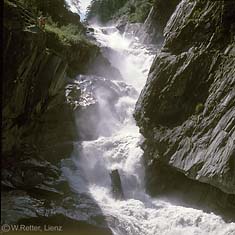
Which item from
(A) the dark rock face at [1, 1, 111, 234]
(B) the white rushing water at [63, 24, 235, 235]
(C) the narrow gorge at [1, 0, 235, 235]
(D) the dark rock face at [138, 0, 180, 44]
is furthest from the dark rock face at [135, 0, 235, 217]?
(D) the dark rock face at [138, 0, 180, 44]

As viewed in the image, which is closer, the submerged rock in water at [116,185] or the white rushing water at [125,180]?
the white rushing water at [125,180]

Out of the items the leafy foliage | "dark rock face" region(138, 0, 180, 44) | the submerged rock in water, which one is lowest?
the submerged rock in water

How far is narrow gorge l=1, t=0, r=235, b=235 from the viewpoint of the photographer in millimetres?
11297

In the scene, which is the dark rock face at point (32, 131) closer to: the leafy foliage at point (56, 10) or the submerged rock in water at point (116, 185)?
the submerged rock in water at point (116, 185)

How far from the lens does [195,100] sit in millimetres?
12945

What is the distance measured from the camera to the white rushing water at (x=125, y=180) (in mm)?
11500

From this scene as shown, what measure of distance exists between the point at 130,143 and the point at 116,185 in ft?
7.52

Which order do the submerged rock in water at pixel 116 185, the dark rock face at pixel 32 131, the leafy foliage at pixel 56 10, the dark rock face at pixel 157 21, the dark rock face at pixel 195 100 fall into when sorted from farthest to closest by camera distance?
the dark rock face at pixel 157 21
the leafy foliage at pixel 56 10
the submerged rock in water at pixel 116 185
the dark rock face at pixel 195 100
the dark rock face at pixel 32 131

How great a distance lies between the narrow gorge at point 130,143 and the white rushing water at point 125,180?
36mm

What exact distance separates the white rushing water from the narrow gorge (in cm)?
4

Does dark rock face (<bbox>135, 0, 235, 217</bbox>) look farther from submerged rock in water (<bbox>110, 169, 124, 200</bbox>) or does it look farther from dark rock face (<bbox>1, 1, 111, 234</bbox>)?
dark rock face (<bbox>1, 1, 111, 234</bbox>)

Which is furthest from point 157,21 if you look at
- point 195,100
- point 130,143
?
point 195,100

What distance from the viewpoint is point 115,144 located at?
15430 millimetres

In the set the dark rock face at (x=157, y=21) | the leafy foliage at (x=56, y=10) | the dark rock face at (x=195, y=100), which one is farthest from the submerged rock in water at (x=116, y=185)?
the dark rock face at (x=157, y=21)
